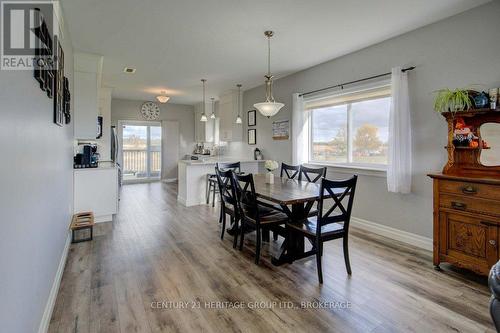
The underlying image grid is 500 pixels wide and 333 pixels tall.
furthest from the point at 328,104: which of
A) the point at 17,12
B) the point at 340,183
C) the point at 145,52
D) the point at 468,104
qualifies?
the point at 17,12

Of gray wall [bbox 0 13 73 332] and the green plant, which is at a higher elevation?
the green plant

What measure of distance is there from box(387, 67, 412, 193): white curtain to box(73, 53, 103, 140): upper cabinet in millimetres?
4211

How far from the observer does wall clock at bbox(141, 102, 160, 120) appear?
8.20 metres

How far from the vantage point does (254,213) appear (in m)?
2.95

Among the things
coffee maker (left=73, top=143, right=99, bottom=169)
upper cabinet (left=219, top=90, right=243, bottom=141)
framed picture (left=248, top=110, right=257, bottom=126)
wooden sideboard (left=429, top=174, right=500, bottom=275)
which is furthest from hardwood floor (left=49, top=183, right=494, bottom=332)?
upper cabinet (left=219, top=90, right=243, bottom=141)

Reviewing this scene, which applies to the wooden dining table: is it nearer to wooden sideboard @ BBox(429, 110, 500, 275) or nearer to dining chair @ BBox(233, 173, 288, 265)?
dining chair @ BBox(233, 173, 288, 265)

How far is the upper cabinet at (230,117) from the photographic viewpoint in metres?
6.64

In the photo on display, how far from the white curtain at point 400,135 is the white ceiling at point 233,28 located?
2.16 feet

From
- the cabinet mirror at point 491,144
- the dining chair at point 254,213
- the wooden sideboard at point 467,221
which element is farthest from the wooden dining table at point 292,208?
the cabinet mirror at point 491,144

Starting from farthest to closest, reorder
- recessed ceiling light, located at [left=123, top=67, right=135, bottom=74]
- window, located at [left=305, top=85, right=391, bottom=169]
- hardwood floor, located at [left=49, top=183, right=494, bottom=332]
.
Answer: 1. recessed ceiling light, located at [left=123, top=67, right=135, bottom=74]
2. window, located at [left=305, top=85, right=391, bottom=169]
3. hardwood floor, located at [left=49, top=183, right=494, bottom=332]

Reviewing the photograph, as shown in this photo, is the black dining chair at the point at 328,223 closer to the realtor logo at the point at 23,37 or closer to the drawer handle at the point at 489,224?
the drawer handle at the point at 489,224

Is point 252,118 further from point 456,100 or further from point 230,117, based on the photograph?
point 456,100

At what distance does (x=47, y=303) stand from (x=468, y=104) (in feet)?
12.9

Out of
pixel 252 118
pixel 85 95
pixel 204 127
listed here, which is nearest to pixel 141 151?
pixel 204 127
